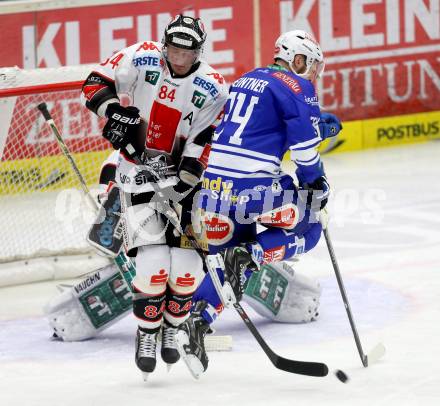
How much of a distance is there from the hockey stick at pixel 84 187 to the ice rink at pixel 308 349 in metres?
0.30

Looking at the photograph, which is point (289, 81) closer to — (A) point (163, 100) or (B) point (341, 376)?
(A) point (163, 100)

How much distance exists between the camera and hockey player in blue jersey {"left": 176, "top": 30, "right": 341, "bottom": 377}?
17.9 feet

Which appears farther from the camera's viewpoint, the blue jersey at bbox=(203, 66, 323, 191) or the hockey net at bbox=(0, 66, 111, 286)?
the hockey net at bbox=(0, 66, 111, 286)

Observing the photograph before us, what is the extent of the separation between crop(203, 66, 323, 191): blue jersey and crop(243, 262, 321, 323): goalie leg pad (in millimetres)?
713

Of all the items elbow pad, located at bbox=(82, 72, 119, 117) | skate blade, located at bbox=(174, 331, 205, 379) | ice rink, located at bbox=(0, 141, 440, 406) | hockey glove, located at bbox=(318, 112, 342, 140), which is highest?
elbow pad, located at bbox=(82, 72, 119, 117)

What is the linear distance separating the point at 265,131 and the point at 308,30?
→ 4.98 m

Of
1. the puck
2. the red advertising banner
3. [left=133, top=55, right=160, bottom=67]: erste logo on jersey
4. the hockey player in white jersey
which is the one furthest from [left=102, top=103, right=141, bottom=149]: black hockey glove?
the red advertising banner

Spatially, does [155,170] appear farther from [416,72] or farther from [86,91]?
[416,72]

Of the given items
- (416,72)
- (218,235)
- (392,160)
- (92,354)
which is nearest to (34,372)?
(92,354)

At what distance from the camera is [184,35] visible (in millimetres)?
5160

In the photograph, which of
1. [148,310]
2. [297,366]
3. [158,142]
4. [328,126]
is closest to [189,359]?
[148,310]

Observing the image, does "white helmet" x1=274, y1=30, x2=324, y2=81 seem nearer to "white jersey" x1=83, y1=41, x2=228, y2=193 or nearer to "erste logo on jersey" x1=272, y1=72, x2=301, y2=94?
"erste logo on jersey" x1=272, y1=72, x2=301, y2=94

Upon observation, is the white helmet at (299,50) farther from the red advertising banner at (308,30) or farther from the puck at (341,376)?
the red advertising banner at (308,30)

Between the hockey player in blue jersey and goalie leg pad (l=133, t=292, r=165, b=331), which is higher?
the hockey player in blue jersey
